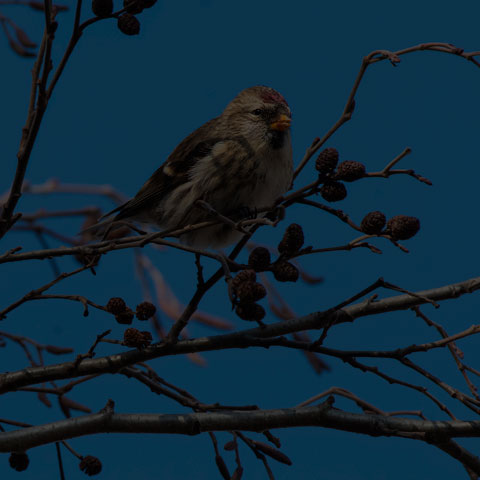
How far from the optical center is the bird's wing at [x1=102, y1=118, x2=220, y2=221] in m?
1.95

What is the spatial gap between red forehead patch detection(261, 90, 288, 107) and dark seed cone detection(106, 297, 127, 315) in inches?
41.9

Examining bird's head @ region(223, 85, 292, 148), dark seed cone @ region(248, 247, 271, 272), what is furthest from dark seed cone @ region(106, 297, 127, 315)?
bird's head @ region(223, 85, 292, 148)

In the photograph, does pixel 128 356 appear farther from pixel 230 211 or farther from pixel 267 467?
pixel 230 211

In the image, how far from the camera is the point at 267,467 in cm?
113

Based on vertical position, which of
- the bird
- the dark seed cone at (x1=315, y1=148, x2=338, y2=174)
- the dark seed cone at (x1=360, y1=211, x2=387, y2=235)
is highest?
the bird

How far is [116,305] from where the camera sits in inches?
42.8

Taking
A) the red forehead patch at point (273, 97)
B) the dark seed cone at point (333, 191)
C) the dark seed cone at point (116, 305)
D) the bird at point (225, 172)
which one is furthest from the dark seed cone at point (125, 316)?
the red forehead patch at point (273, 97)

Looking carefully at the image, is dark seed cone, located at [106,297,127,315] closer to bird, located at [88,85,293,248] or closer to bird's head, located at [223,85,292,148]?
bird, located at [88,85,293,248]

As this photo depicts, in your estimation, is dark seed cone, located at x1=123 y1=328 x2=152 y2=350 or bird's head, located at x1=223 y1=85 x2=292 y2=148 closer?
dark seed cone, located at x1=123 y1=328 x2=152 y2=350

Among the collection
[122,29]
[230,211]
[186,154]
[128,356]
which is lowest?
[128,356]

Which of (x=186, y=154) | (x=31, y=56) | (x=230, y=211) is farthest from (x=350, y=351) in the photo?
(x=186, y=154)

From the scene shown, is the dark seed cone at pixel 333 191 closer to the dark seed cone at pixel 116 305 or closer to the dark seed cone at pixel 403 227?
the dark seed cone at pixel 403 227

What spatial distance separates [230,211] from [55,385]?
2.21 ft

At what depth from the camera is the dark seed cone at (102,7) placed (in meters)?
1.00
